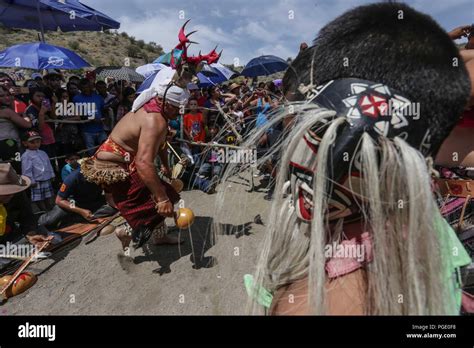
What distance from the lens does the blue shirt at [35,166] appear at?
410cm

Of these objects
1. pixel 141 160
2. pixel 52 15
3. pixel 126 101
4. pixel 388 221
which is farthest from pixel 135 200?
pixel 52 15

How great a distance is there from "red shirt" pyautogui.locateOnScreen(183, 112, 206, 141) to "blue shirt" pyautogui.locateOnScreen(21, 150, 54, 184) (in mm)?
2331

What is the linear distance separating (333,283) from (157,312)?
7.22 feet

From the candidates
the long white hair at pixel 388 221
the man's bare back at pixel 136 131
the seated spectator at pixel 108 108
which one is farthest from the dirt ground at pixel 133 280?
the seated spectator at pixel 108 108

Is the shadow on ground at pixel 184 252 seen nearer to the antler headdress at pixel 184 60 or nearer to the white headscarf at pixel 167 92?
the white headscarf at pixel 167 92

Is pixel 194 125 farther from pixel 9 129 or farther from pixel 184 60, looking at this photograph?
pixel 184 60

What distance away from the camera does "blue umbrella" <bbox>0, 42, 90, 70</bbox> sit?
5141mm

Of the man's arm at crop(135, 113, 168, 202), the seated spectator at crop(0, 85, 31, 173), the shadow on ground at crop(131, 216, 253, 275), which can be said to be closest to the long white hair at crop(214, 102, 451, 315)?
the man's arm at crop(135, 113, 168, 202)

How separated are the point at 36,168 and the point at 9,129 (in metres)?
0.61

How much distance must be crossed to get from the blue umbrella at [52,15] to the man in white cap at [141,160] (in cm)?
466

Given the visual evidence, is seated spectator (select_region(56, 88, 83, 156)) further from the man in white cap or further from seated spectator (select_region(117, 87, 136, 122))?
the man in white cap
